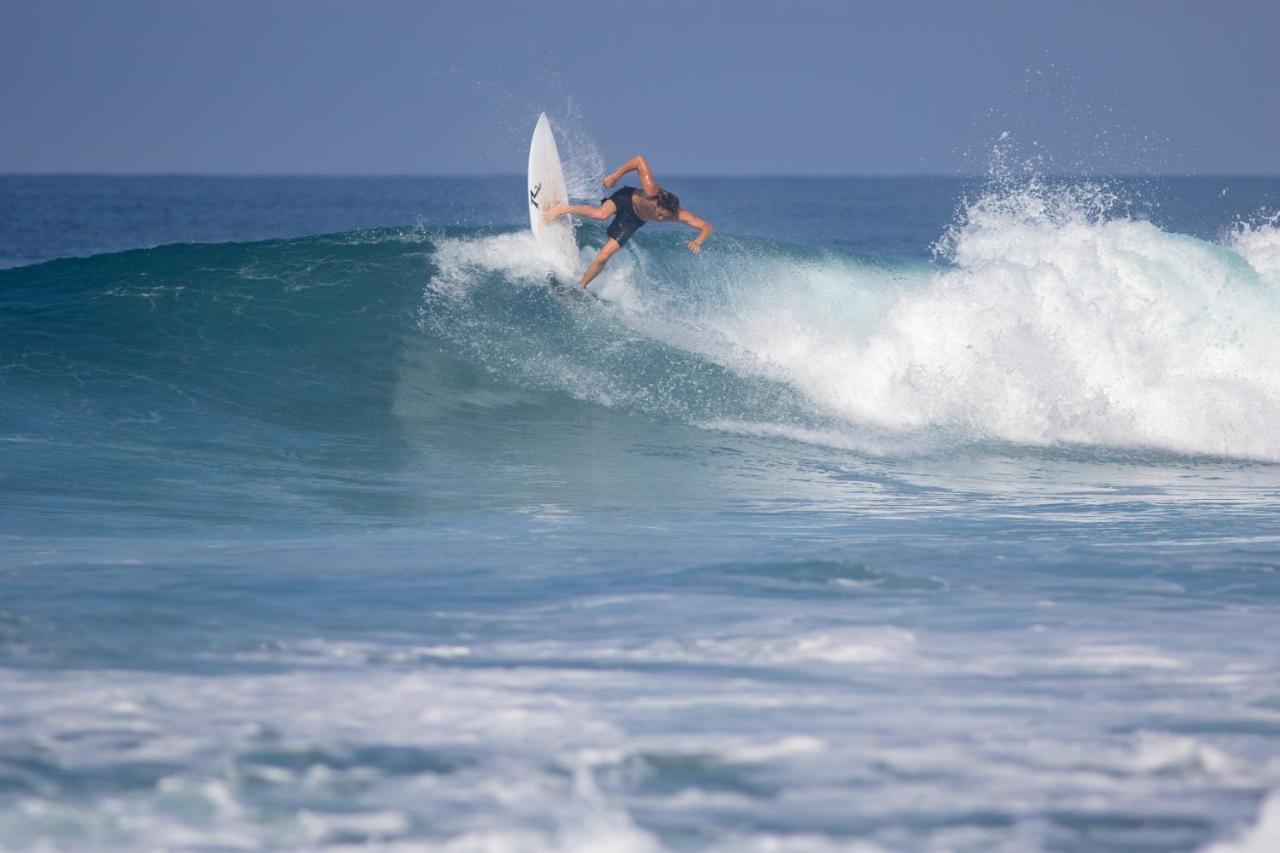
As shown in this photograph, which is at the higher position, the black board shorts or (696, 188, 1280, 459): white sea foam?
the black board shorts

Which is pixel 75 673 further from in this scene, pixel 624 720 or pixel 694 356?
pixel 694 356

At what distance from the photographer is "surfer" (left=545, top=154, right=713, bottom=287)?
34.3 feet

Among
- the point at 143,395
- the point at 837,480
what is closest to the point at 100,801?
the point at 837,480

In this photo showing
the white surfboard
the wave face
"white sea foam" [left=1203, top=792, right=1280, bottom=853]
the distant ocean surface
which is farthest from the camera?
the white surfboard

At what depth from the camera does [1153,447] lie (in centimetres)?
1001

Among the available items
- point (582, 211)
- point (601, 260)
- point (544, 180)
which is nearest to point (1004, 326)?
point (601, 260)

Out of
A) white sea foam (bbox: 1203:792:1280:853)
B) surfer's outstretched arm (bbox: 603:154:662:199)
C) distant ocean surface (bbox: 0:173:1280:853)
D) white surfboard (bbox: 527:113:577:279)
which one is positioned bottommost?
white sea foam (bbox: 1203:792:1280:853)

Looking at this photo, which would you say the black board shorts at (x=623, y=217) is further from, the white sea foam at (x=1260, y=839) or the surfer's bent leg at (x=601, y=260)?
the white sea foam at (x=1260, y=839)

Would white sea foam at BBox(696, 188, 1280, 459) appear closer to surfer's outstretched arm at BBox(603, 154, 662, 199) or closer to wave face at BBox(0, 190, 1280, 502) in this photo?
wave face at BBox(0, 190, 1280, 502)

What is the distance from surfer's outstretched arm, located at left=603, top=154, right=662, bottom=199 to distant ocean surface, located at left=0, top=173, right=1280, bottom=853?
49.4 inches

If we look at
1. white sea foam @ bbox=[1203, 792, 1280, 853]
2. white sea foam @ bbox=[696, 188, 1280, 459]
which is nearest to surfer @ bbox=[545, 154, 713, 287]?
white sea foam @ bbox=[696, 188, 1280, 459]

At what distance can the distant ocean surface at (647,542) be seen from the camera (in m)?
3.37

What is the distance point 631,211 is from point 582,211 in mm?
421

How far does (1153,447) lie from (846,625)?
6.04 m
